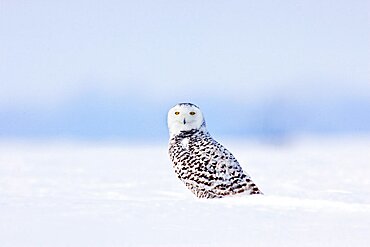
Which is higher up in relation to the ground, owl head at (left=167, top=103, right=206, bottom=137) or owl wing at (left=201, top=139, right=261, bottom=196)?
owl head at (left=167, top=103, right=206, bottom=137)

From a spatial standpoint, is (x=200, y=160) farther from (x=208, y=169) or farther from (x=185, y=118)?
(x=185, y=118)

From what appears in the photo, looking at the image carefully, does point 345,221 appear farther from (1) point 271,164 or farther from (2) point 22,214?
(1) point 271,164

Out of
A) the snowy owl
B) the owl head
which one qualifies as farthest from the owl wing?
the owl head

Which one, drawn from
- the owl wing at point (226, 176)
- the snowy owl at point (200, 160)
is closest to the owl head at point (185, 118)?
the snowy owl at point (200, 160)

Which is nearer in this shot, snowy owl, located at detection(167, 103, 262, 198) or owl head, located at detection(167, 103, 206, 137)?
snowy owl, located at detection(167, 103, 262, 198)

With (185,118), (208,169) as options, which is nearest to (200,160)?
(208,169)

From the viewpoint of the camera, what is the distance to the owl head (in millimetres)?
4395

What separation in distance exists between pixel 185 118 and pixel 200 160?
28 cm

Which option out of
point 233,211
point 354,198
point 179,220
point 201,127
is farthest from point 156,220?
point 354,198

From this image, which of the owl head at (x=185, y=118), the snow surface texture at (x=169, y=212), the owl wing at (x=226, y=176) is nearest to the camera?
the snow surface texture at (x=169, y=212)

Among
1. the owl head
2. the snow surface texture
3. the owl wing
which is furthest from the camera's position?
the owl head

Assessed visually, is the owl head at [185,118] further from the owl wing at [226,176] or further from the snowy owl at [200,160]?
the owl wing at [226,176]

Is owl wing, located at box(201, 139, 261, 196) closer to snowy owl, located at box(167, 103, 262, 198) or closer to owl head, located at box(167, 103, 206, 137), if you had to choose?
snowy owl, located at box(167, 103, 262, 198)

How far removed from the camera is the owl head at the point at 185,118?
173 inches
